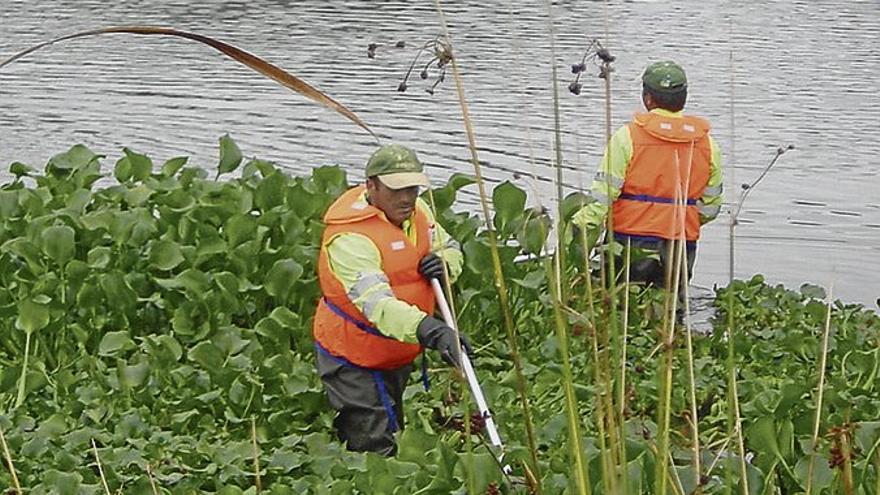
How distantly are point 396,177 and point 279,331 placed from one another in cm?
177

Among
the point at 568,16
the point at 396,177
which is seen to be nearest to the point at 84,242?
the point at 396,177

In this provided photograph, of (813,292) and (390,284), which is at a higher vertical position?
(390,284)

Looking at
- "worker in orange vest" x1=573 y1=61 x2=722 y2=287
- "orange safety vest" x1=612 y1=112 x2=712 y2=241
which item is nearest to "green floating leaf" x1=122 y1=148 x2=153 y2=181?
"worker in orange vest" x1=573 y1=61 x2=722 y2=287

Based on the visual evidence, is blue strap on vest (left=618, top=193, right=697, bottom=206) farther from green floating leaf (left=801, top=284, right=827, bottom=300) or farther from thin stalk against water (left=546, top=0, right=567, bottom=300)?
thin stalk against water (left=546, top=0, right=567, bottom=300)

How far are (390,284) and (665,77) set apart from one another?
2.67m

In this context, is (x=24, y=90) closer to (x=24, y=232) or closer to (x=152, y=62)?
(x=152, y=62)

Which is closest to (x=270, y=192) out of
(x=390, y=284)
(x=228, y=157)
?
(x=228, y=157)

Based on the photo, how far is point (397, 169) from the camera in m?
5.70

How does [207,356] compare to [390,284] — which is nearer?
[390,284]

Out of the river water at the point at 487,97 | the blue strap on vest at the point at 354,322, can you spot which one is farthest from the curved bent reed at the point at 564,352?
the river water at the point at 487,97

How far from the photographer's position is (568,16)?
24.6m

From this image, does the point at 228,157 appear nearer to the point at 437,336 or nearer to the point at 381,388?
the point at 381,388

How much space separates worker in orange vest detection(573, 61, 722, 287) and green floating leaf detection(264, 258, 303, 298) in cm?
136

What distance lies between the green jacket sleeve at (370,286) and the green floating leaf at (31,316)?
5.94 feet
